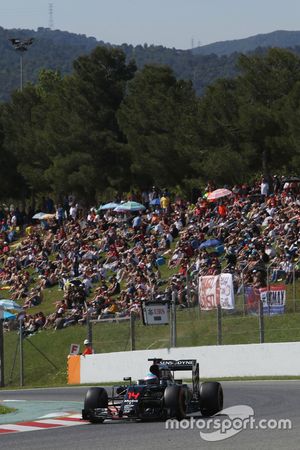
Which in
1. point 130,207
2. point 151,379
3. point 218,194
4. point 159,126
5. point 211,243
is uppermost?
point 159,126

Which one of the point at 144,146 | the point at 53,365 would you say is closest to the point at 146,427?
the point at 53,365

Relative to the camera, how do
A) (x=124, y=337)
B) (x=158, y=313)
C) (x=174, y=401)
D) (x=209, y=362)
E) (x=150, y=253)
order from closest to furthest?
(x=174, y=401) < (x=209, y=362) < (x=158, y=313) < (x=124, y=337) < (x=150, y=253)

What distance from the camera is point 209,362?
27.6m

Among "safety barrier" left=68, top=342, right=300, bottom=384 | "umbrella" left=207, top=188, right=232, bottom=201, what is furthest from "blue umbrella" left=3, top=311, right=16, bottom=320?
"umbrella" left=207, top=188, right=232, bottom=201

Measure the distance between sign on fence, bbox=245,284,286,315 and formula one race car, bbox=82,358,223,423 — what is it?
1169cm

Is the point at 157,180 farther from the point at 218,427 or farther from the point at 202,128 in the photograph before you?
the point at 218,427

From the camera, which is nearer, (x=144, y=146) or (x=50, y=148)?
(x=144, y=146)

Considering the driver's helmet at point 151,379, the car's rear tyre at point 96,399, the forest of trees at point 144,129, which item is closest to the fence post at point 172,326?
the driver's helmet at point 151,379

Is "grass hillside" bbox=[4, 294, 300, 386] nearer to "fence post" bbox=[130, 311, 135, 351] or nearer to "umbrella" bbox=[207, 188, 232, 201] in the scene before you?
"fence post" bbox=[130, 311, 135, 351]

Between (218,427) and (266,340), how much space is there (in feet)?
44.1

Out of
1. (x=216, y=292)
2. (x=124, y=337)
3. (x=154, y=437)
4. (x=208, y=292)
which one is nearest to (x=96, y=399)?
(x=154, y=437)

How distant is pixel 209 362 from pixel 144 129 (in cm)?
3017

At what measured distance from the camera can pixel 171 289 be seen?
108ft

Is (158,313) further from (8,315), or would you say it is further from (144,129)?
(144,129)
